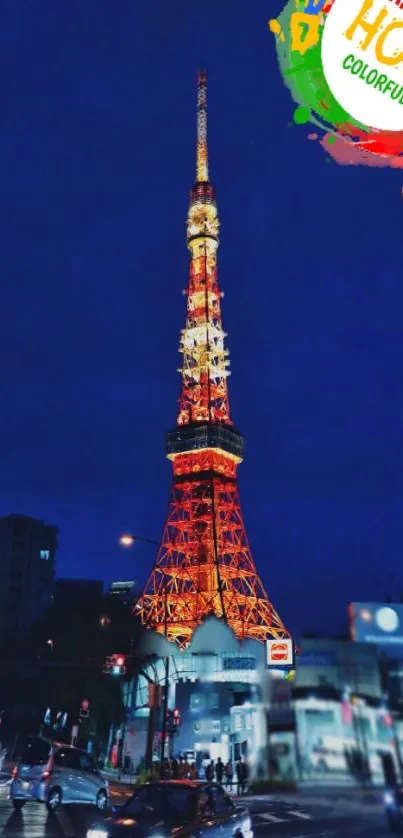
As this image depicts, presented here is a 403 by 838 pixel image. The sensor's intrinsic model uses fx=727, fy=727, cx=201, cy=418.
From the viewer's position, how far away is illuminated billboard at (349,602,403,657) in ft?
47.1

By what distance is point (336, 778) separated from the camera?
1405 cm

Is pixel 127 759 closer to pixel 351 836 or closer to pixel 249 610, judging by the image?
pixel 249 610

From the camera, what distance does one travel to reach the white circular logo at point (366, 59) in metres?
15.5

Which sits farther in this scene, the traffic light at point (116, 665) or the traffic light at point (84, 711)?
the traffic light at point (84, 711)

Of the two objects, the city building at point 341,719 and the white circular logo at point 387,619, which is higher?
the white circular logo at point 387,619

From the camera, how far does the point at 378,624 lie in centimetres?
1475

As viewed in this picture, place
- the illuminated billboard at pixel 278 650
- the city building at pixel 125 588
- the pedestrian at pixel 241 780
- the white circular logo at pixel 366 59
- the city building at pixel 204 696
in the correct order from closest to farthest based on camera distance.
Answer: the white circular logo at pixel 366 59
the pedestrian at pixel 241 780
the illuminated billboard at pixel 278 650
the city building at pixel 204 696
the city building at pixel 125 588

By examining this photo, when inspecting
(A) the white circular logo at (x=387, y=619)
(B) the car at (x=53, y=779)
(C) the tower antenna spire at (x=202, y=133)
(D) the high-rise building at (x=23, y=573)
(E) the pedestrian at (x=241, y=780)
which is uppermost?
(C) the tower antenna spire at (x=202, y=133)

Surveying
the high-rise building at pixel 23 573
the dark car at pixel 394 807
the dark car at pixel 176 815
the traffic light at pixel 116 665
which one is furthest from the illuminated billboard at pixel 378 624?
the high-rise building at pixel 23 573

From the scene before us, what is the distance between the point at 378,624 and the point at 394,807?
3.90 meters

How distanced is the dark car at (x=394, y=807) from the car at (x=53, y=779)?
7.50 meters

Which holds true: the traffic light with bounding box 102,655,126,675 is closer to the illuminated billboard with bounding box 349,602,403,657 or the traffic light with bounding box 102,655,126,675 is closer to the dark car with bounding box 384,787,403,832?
the dark car with bounding box 384,787,403,832

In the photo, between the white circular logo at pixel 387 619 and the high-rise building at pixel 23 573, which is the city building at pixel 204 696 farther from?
the high-rise building at pixel 23 573

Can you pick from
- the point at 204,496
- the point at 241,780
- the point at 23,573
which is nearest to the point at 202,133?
the point at 204,496
